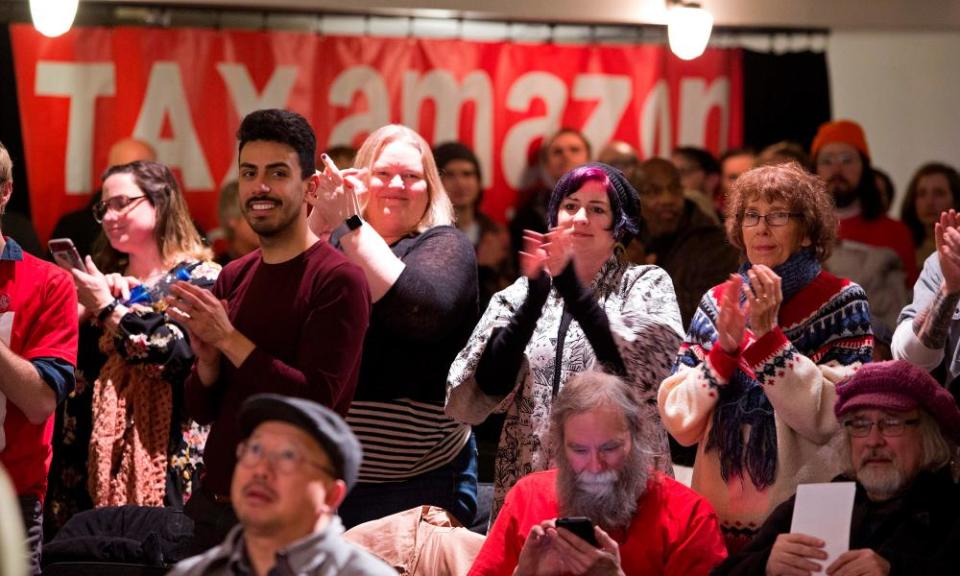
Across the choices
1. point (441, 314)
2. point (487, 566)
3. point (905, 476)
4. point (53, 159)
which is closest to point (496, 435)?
point (441, 314)

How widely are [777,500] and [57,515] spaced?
2236mm

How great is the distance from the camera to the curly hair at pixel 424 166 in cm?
450

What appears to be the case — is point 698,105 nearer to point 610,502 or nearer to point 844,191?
point 844,191

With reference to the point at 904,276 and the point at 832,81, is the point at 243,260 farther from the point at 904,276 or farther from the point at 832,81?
the point at 832,81

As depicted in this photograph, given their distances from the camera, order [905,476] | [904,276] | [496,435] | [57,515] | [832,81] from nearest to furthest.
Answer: [905,476], [57,515], [496,435], [904,276], [832,81]

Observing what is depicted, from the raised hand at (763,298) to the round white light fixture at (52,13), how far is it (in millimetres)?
3059

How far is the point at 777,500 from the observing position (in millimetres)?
3895

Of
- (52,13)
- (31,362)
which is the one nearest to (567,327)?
(31,362)

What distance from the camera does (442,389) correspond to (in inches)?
169

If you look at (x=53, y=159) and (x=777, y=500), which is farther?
(x=53, y=159)

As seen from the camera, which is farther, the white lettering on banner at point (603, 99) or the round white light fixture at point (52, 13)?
the white lettering on banner at point (603, 99)

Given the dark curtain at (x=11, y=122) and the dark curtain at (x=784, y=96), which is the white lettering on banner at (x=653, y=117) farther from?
the dark curtain at (x=11, y=122)

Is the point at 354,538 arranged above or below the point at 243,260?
below

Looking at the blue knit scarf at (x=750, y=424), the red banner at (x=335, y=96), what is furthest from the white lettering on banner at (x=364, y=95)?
the blue knit scarf at (x=750, y=424)
